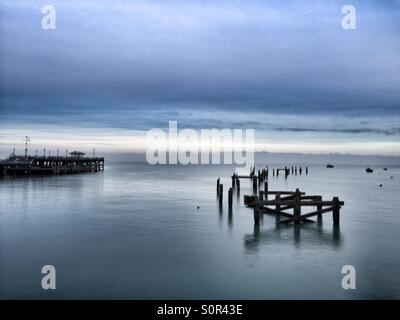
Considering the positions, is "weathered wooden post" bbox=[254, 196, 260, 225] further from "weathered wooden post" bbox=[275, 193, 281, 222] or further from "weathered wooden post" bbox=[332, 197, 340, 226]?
"weathered wooden post" bbox=[332, 197, 340, 226]

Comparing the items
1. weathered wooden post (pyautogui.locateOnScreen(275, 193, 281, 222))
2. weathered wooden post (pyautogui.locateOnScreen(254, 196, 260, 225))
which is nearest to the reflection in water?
weathered wooden post (pyautogui.locateOnScreen(254, 196, 260, 225))

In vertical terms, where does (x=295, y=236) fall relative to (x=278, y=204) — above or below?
below

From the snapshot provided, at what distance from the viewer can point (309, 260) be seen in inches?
549

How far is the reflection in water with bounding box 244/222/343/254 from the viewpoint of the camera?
16484 mm

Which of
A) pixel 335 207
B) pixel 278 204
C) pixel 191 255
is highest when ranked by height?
pixel 278 204

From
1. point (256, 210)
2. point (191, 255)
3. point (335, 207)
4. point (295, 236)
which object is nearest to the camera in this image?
point (191, 255)

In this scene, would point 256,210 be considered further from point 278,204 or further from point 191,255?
point 191,255

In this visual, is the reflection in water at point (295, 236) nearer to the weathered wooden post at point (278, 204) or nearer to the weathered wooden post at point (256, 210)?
the weathered wooden post at point (256, 210)

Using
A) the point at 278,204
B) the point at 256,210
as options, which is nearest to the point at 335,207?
the point at 278,204

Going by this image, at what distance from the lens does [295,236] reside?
17734 millimetres
